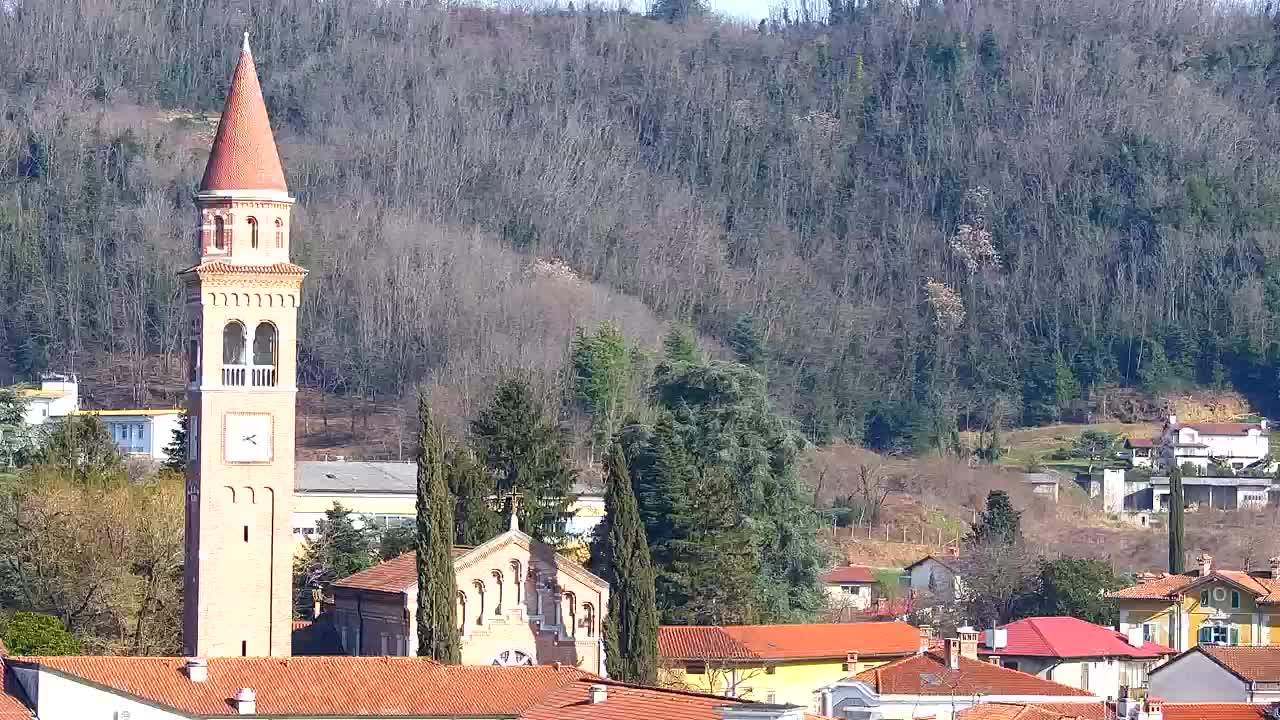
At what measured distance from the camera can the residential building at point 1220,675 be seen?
2063 inches

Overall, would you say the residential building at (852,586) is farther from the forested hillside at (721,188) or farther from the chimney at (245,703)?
the chimney at (245,703)

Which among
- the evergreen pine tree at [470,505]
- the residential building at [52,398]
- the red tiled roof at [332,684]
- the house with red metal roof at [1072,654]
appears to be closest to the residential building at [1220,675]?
the house with red metal roof at [1072,654]

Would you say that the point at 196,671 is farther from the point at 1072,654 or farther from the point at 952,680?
the point at 1072,654

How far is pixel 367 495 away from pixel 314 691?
1466 inches

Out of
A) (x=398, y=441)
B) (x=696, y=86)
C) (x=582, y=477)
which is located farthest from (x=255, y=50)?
(x=582, y=477)

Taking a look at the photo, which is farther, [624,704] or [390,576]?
[390,576]

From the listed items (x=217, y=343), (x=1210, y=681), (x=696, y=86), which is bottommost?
(x=1210, y=681)

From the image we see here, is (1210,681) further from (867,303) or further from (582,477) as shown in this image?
(867,303)

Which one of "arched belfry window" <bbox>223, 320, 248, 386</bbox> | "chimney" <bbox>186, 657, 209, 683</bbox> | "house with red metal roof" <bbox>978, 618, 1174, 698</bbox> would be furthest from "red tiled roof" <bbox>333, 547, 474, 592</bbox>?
"house with red metal roof" <bbox>978, 618, 1174, 698</bbox>

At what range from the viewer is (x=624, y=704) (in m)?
41.8

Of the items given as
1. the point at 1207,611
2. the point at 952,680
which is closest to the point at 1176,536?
the point at 1207,611

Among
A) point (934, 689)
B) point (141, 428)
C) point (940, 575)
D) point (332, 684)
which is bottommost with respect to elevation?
point (940, 575)

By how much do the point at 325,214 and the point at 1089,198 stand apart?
1595 inches

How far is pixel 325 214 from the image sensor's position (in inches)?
4929
